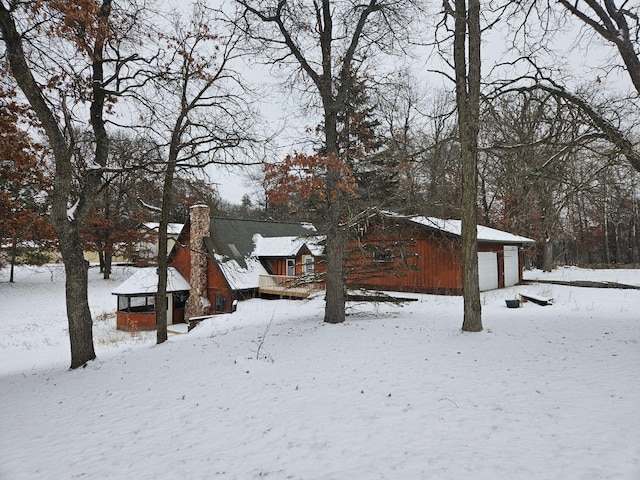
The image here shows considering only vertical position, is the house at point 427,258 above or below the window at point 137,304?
above

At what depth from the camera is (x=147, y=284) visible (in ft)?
66.1

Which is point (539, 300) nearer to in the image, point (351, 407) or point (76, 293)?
point (351, 407)

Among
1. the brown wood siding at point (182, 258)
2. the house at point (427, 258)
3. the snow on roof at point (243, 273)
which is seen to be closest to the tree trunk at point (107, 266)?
the brown wood siding at point (182, 258)

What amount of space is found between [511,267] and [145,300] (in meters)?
21.5

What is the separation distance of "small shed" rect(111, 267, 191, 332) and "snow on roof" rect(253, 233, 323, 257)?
4824mm

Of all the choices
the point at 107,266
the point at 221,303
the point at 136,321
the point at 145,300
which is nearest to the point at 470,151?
the point at 221,303

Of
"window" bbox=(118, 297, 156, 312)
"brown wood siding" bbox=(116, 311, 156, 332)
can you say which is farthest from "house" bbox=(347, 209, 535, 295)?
"window" bbox=(118, 297, 156, 312)

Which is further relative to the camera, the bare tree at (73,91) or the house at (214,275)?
the house at (214,275)

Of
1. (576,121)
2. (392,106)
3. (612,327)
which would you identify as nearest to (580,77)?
(576,121)

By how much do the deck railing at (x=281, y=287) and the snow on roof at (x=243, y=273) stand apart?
54 cm

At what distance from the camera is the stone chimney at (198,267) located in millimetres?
20141

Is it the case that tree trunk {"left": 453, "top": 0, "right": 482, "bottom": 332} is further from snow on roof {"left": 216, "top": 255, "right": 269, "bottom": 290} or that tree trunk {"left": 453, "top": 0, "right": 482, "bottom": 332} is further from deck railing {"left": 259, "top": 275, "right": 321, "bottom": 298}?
snow on roof {"left": 216, "top": 255, "right": 269, "bottom": 290}

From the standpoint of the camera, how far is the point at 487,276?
1931cm

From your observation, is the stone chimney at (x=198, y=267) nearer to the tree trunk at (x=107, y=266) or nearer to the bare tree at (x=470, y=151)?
the tree trunk at (x=107, y=266)
